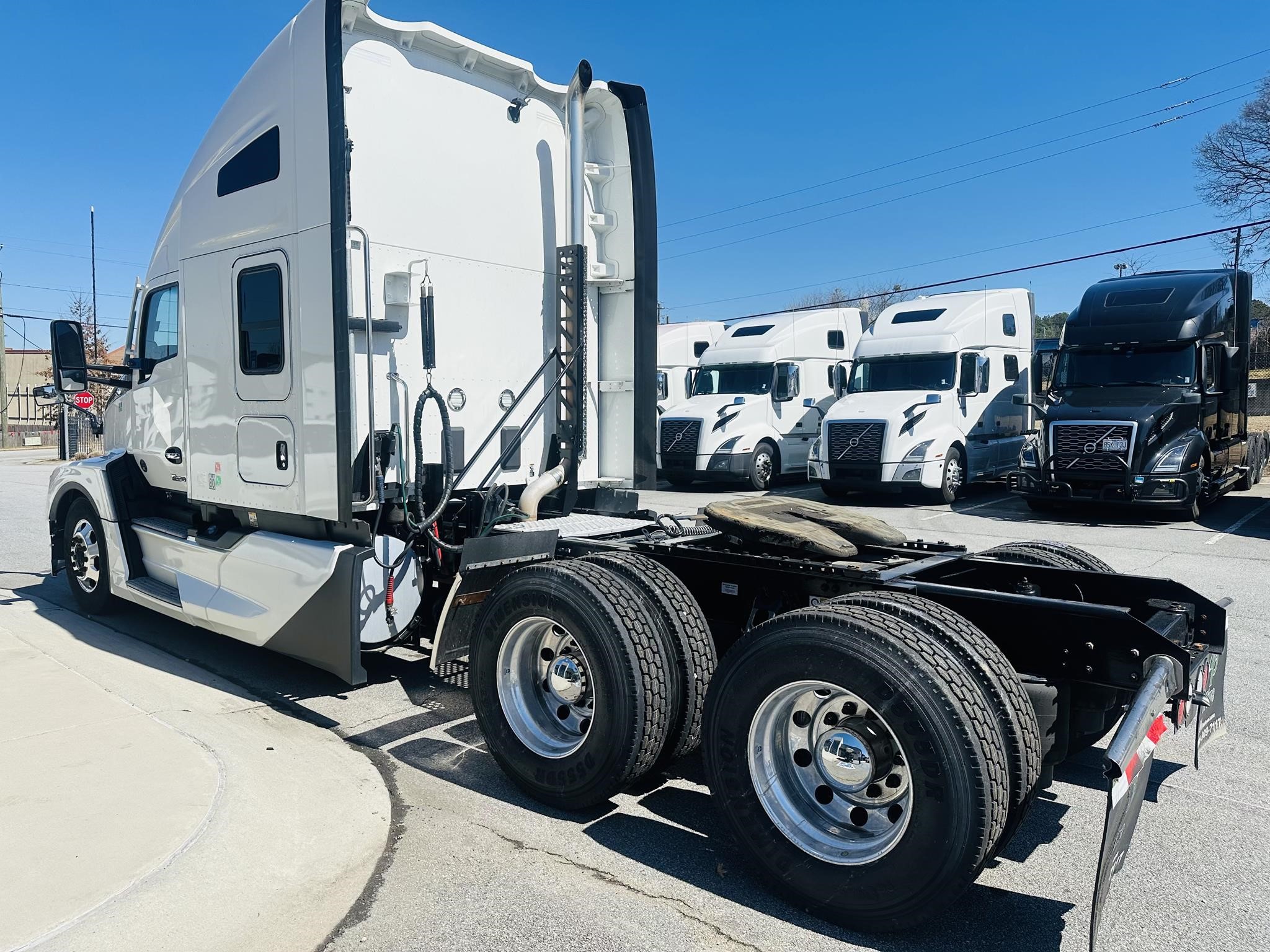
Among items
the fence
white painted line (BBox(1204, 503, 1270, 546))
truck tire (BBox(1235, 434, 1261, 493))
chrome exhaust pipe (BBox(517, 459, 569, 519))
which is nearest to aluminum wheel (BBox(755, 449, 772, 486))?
white painted line (BBox(1204, 503, 1270, 546))

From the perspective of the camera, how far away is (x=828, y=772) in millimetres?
3246

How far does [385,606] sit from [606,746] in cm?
204

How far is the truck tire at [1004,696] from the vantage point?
115 inches

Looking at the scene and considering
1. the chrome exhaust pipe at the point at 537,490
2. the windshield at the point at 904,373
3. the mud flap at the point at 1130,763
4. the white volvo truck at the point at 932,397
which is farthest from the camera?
the windshield at the point at 904,373

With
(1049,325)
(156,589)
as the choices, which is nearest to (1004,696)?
(156,589)

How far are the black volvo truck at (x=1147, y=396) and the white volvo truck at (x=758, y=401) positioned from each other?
15.7 feet

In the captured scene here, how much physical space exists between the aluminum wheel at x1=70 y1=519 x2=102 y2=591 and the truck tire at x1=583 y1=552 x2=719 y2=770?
5.41 meters

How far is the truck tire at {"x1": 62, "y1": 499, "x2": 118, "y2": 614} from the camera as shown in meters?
7.34

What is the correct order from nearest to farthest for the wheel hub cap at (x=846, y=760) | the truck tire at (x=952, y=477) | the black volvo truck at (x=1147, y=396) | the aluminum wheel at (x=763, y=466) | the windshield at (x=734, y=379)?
the wheel hub cap at (x=846, y=760)
the black volvo truck at (x=1147, y=396)
the truck tire at (x=952, y=477)
the aluminum wheel at (x=763, y=466)
the windshield at (x=734, y=379)

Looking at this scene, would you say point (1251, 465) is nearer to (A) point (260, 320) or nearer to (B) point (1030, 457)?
(B) point (1030, 457)

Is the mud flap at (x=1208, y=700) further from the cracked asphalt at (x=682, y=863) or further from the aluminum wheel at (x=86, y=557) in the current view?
the aluminum wheel at (x=86, y=557)

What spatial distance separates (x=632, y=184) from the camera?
20.4 ft

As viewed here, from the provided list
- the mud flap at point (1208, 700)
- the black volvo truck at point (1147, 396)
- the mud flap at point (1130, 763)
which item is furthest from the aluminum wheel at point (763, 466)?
the mud flap at point (1130, 763)

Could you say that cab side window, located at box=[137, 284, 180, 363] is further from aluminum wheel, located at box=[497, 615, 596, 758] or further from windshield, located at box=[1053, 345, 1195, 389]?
windshield, located at box=[1053, 345, 1195, 389]
